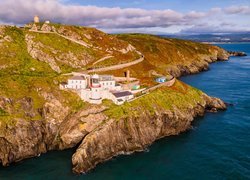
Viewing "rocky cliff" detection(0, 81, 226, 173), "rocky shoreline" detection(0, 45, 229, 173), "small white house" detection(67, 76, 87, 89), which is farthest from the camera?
"small white house" detection(67, 76, 87, 89)

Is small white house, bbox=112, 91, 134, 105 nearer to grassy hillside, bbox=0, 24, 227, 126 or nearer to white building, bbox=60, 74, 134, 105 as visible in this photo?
white building, bbox=60, 74, 134, 105

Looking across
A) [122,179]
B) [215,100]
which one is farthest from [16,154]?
[215,100]

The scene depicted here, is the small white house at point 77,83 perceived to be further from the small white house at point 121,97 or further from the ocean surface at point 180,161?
the ocean surface at point 180,161

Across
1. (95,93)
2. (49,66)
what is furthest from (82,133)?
(49,66)

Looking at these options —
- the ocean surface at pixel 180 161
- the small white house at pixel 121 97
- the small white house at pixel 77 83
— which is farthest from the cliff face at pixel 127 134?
the small white house at pixel 77 83

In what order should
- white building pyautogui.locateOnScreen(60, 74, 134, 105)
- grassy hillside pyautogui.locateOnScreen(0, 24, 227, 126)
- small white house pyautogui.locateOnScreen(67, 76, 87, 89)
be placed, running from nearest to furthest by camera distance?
grassy hillside pyautogui.locateOnScreen(0, 24, 227, 126), white building pyautogui.locateOnScreen(60, 74, 134, 105), small white house pyautogui.locateOnScreen(67, 76, 87, 89)

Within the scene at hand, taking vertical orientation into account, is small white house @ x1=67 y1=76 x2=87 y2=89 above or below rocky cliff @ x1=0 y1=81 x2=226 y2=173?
above

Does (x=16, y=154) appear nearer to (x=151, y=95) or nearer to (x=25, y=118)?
(x=25, y=118)

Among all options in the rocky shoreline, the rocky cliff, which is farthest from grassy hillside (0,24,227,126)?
the rocky shoreline
